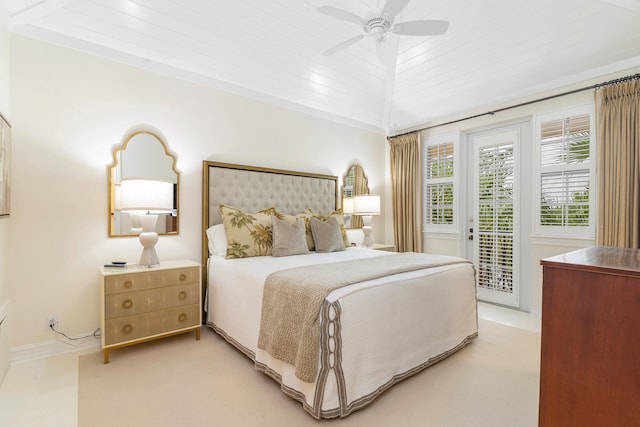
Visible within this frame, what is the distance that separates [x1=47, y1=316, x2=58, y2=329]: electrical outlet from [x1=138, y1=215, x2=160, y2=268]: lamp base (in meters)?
0.76

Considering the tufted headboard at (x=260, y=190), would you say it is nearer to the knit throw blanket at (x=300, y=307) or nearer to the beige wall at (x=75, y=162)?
the beige wall at (x=75, y=162)

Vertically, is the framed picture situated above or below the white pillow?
above

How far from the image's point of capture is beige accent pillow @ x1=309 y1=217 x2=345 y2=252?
3.50 meters

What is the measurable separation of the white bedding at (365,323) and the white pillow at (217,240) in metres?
0.09

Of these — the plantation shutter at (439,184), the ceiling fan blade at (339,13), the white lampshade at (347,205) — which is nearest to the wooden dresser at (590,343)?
the ceiling fan blade at (339,13)

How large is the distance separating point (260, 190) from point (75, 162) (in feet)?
5.64

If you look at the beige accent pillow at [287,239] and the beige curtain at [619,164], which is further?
the beige accent pillow at [287,239]

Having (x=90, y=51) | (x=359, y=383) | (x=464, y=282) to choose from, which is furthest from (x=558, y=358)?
(x=90, y=51)

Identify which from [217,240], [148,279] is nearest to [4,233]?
[148,279]

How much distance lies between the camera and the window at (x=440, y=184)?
4.36m

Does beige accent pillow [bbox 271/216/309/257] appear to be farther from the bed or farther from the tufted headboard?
the tufted headboard

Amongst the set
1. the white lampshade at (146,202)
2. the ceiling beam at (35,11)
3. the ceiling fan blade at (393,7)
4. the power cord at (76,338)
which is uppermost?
the ceiling beam at (35,11)

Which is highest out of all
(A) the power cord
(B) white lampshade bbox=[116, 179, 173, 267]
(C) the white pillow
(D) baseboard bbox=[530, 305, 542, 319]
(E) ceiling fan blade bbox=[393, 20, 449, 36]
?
(E) ceiling fan blade bbox=[393, 20, 449, 36]

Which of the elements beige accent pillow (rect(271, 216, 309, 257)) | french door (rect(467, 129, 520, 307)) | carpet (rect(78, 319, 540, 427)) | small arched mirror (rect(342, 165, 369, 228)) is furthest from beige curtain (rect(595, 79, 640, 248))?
beige accent pillow (rect(271, 216, 309, 257))
